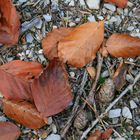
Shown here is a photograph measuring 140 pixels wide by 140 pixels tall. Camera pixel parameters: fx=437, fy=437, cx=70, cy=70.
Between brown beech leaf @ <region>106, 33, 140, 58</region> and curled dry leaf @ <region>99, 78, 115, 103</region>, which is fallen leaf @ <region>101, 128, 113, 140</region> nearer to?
curled dry leaf @ <region>99, 78, 115, 103</region>

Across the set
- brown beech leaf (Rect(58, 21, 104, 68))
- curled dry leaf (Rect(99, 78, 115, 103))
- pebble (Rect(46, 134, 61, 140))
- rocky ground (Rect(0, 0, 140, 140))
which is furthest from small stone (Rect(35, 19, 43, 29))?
pebble (Rect(46, 134, 61, 140))

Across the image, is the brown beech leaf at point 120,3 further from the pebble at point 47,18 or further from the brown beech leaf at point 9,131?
the brown beech leaf at point 9,131

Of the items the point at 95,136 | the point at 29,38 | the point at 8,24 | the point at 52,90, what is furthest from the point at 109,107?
the point at 8,24

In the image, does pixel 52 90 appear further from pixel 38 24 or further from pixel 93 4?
pixel 93 4

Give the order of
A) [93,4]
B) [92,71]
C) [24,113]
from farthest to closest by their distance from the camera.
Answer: [93,4] < [92,71] < [24,113]

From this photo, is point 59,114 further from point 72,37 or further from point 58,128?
point 72,37

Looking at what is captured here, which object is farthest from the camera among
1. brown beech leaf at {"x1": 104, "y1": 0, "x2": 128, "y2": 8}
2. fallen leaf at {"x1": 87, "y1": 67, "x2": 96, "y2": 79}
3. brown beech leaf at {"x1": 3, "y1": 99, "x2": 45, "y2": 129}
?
brown beech leaf at {"x1": 104, "y1": 0, "x2": 128, "y2": 8}

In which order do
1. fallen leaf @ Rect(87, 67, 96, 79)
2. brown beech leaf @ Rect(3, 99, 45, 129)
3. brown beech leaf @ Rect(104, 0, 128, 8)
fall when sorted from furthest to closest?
brown beech leaf @ Rect(104, 0, 128, 8)
fallen leaf @ Rect(87, 67, 96, 79)
brown beech leaf @ Rect(3, 99, 45, 129)
